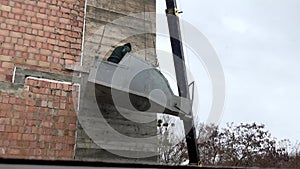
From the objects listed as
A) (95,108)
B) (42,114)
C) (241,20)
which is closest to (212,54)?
(241,20)

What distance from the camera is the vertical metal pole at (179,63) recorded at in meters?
2.15

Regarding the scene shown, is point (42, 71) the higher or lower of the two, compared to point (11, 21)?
lower

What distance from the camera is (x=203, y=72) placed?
2.08m

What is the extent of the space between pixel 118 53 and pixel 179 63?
54 centimetres

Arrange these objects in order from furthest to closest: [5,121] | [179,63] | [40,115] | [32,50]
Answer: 1. [179,63]
2. [32,50]
3. [40,115]
4. [5,121]

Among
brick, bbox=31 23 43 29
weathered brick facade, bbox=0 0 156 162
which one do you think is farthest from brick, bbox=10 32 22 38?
brick, bbox=31 23 43 29

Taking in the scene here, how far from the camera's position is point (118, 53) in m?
2.07

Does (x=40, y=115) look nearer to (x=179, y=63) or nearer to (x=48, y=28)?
(x=48, y=28)

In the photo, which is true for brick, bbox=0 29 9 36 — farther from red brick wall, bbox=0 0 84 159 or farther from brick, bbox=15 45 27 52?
brick, bbox=15 45 27 52

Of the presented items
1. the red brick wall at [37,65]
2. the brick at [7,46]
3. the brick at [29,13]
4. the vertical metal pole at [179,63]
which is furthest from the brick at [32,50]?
the vertical metal pole at [179,63]

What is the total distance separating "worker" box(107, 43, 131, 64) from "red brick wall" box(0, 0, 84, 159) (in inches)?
9.9

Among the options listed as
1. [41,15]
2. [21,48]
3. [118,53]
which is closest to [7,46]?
[21,48]

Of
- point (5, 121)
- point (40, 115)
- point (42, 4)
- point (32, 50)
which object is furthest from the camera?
point (42, 4)

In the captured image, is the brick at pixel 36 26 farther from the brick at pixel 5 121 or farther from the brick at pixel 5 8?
the brick at pixel 5 121
